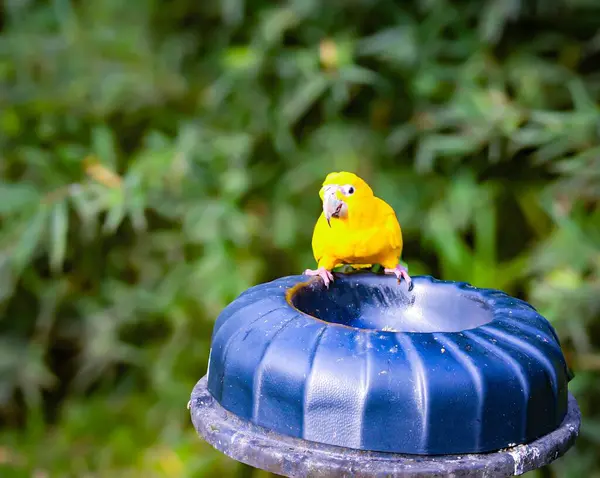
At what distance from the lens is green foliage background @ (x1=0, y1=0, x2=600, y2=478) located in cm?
206

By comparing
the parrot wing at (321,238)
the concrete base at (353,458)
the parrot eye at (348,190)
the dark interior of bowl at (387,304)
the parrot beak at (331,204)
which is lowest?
the concrete base at (353,458)

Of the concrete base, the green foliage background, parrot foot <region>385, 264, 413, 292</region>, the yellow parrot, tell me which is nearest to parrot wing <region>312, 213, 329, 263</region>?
the yellow parrot

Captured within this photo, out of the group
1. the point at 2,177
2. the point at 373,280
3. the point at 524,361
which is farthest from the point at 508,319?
the point at 2,177

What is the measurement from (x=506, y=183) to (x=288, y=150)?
69 cm

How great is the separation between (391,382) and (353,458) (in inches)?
3.7

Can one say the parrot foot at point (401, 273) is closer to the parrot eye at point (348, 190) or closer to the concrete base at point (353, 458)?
the parrot eye at point (348, 190)

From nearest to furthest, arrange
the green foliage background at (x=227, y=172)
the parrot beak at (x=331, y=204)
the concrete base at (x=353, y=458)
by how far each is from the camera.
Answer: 1. the concrete base at (x=353, y=458)
2. the parrot beak at (x=331, y=204)
3. the green foliage background at (x=227, y=172)

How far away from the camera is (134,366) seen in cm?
254

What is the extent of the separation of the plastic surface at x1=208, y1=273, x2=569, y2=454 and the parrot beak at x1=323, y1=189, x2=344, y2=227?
0.18 m

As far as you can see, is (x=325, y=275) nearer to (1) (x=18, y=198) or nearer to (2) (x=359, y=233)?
(2) (x=359, y=233)

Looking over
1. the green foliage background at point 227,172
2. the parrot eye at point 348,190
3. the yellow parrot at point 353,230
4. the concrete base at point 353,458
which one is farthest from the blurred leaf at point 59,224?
the concrete base at point 353,458

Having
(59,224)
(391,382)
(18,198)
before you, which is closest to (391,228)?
(391,382)

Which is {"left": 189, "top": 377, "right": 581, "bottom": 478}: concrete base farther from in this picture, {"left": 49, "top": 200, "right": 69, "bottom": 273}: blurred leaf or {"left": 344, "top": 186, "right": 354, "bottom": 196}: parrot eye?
{"left": 49, "top": 200, "right": 69, "bottom": 273}: blurred leaf

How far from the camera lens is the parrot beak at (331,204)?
1.07m
